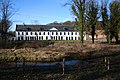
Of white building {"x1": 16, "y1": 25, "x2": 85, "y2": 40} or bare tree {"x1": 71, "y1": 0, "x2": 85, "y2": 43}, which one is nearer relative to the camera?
bare tree {"x1": 71, "y1": 0, "x2": 85, "y2": 43}

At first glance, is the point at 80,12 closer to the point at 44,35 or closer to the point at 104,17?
the point at 104,17

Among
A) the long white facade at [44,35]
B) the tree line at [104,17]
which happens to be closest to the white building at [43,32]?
the long white facade at [44,35]

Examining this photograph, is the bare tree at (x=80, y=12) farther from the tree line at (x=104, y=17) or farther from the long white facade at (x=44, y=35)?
the long white facade at (x=44, y=35)

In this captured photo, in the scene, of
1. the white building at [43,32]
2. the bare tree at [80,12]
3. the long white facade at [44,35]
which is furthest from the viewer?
the white building at [43,32]

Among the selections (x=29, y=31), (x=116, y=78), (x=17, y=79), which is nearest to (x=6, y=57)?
(x=17, y=79)

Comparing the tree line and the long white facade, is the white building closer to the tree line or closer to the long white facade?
the long white facade

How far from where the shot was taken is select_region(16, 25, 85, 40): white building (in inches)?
5098

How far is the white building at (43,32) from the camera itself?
129500mm

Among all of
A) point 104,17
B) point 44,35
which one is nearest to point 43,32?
point 44,35

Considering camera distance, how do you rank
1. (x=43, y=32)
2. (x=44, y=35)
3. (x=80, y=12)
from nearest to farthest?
(x=80, y=12) < (x=43, y=32) < (x=44, y=35)

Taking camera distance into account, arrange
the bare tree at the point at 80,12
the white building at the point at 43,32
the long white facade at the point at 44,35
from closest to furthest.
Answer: the bare tree at the point at 80,12, the long white facade at the point at 44,35, the white building at the point at 43,32

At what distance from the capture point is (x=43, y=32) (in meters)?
131

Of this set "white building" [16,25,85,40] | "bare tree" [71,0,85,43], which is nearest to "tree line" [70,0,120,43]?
"bare tree" [71,0,85,43]

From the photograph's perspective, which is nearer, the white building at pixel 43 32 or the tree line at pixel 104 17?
the tree line at pixel 104 17
